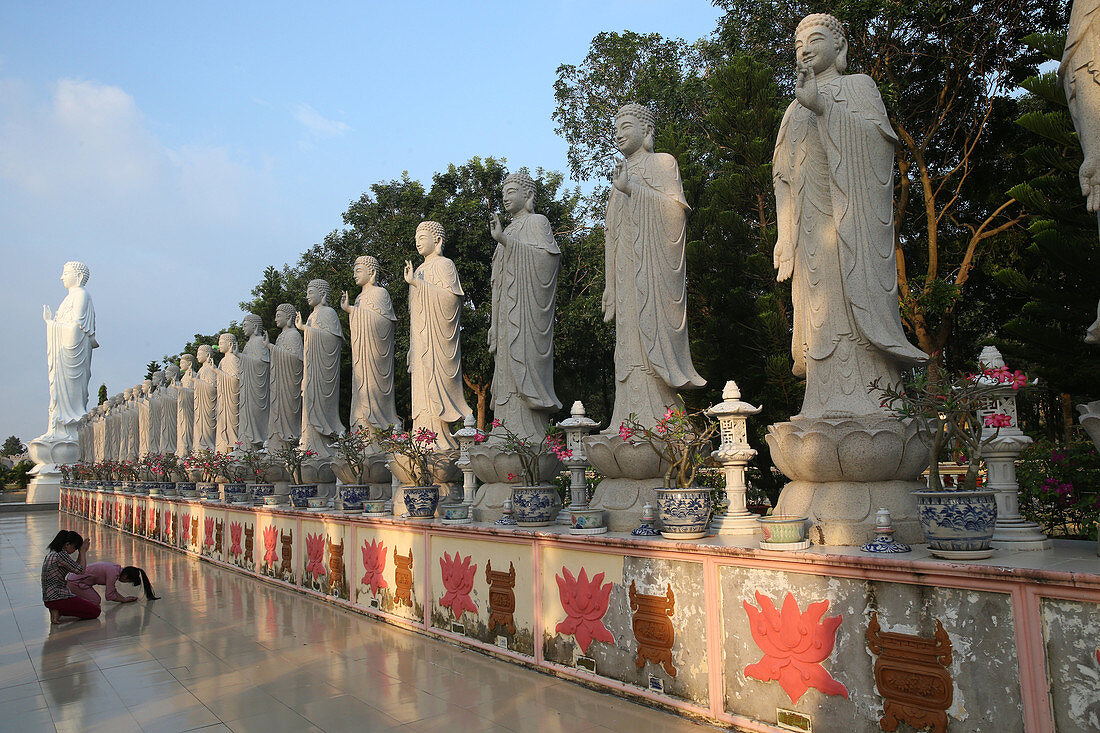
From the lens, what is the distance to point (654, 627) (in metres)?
3.72

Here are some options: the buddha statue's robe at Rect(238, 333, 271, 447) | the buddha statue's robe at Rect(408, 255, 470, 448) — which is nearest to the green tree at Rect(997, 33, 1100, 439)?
the buddha statue's robe at Rect(408, 255, 470, 448)

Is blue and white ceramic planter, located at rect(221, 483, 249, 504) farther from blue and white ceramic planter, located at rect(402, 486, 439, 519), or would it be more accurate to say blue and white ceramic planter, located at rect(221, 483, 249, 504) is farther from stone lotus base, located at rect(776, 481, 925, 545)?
stone lotus base, located at rect(776, 481, 925, 545)

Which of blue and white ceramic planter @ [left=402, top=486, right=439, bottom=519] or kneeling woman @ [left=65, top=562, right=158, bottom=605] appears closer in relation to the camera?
blue and white ceramic planter @ [left=402, top=486, right=439, bottom=519]

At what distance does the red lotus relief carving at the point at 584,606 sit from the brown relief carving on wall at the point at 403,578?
5.79ft

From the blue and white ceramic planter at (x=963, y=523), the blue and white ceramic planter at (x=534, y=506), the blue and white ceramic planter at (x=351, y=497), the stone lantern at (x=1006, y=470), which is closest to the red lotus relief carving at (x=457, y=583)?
the blue and white ceramic planter at (x=534, y=506)

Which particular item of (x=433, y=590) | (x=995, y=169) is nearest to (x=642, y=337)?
(x=433, y=590)

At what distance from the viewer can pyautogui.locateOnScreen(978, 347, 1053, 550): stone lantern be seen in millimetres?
3051

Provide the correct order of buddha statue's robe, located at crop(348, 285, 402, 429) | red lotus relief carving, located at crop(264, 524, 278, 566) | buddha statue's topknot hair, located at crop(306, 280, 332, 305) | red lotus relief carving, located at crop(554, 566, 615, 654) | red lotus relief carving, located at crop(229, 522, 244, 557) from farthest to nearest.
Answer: buddha statue's topknot hair, located at crop(306, 280, 332, 305)
red lotus relief carving, located at crop(229, 522, 244, 557)
buddha statue's robe, located at crop(348, 285, 402, 429)
red lotus relief carving, located at crop(264, 524, 278, 566)
red lotus relief carving, located at crop(554, 566, 615, 654)

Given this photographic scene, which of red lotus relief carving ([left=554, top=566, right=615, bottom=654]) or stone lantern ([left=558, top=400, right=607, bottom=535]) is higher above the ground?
stone lantern ([left=558, top=400, right=607, bottom=535])

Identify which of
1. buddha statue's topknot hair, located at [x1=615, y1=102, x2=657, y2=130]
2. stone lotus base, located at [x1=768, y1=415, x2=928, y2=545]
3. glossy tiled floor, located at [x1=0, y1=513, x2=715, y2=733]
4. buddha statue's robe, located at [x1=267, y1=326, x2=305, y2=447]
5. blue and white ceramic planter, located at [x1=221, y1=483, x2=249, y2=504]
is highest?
buddha statue's topknot hair, located at [x1=615, y1=102, x2=657, y2=130]

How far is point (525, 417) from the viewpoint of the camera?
20.0 feet

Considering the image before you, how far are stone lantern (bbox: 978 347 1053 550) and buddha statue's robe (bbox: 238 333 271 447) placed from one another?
1097 centimetres

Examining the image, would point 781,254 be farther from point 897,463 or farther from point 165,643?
point 165,643

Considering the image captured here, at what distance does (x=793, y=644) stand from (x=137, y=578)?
7002 mm
